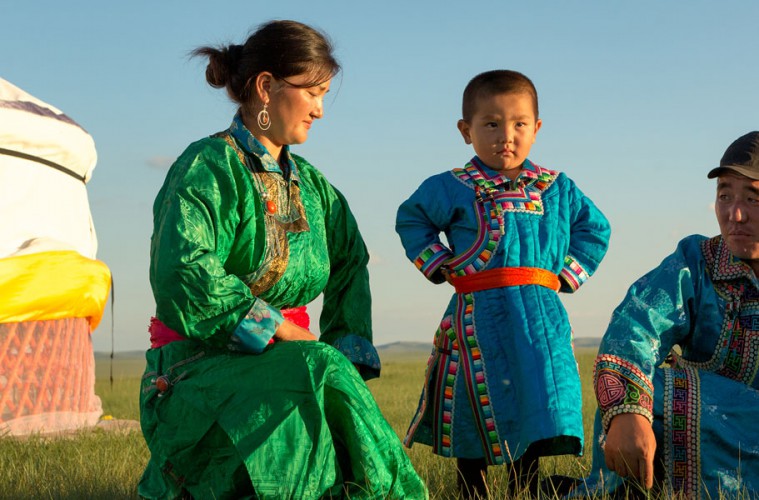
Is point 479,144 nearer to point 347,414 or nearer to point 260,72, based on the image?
point 260,72

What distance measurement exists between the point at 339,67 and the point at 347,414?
4.21 ft

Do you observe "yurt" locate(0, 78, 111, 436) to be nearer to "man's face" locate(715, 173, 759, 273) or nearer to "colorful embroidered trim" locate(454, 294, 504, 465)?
"colorful embroidered trim" locate(454, 294, 504, 465)

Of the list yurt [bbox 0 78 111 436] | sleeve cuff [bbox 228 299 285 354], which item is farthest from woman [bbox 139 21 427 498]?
yurt [bbox 0 78 111 436]

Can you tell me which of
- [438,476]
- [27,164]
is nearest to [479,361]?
[438,476]

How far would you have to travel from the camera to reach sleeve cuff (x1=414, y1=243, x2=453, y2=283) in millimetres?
3682

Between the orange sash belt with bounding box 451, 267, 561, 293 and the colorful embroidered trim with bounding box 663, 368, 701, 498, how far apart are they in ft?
2.38

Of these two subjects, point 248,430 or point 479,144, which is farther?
point 479,144

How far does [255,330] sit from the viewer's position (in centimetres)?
288

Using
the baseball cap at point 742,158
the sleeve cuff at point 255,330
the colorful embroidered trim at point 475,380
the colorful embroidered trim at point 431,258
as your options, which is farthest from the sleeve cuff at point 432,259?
the baseball cap at point 742,158

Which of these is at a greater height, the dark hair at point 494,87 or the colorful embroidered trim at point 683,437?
the dark hair at point 494,87

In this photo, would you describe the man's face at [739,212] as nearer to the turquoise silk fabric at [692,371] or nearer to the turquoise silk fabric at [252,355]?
the turquoise silk fabric at [692,371]

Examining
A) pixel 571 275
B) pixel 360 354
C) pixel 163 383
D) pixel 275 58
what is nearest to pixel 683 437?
pixel 571 275

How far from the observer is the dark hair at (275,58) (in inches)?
126

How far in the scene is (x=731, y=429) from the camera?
9.79 feet
